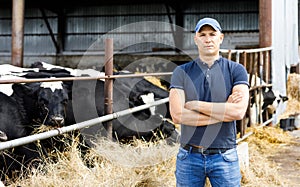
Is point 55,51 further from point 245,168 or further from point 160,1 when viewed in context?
point 245,168

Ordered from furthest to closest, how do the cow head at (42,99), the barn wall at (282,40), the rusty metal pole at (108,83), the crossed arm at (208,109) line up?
the barn wall at (282,40) → the cow head at (42,99) → the rusty metal pole at (108,83) → the crossed arm at (208,109)

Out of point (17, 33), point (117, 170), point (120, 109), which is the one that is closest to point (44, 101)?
point (120, 109)

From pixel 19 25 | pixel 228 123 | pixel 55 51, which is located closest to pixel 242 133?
pixel 228 123

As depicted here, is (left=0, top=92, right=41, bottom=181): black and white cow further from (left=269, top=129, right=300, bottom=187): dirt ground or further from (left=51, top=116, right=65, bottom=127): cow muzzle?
(left=269, top=129, right=300, bottom=187): dirt ground

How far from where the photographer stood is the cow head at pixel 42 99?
5.13 metres

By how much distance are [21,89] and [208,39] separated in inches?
A: 141

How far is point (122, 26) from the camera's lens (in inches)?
658

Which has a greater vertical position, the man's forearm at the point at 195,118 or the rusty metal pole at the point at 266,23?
the rusty metal pole at the point at 266,23

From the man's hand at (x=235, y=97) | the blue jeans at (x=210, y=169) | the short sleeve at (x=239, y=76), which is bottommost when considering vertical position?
the blue jeans at (x=210, y=169)

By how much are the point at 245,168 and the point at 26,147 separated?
7.18 ft

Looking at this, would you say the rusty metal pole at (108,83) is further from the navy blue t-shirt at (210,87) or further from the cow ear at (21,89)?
the navy blue t-shirt at (210,87)

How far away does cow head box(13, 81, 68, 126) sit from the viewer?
16.8 ft

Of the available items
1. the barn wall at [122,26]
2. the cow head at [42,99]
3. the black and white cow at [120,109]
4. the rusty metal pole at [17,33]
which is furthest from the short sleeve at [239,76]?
the barn wall at [122,26]

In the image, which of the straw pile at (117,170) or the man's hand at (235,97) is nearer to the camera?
the man's hand at (235,97)
